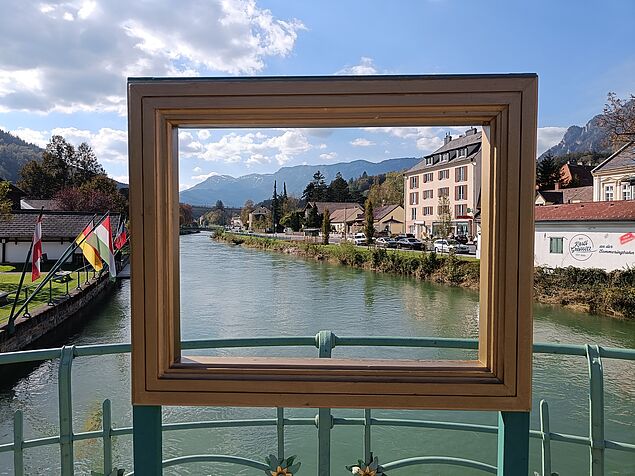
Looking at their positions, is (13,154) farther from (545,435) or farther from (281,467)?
(545,435)

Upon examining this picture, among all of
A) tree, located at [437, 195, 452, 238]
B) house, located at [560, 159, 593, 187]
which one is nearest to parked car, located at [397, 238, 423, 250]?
tree, located at [437, 195, 452, 238]

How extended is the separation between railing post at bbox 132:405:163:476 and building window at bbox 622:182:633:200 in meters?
24.2

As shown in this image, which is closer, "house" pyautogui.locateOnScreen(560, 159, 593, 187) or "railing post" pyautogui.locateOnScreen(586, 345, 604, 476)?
"railing post" pyautogui.locateOnScreen(586, 345, 604, 476)

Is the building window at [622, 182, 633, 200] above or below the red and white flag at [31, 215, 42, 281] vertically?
above

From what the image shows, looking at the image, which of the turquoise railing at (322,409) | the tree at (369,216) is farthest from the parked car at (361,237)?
the turquoise railing at (322,409)

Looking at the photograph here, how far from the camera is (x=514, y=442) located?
1271 millimetres

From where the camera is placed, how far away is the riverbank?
1284cm

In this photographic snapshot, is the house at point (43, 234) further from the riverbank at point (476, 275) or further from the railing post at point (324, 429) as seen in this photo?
the railing post at point (324, 429)

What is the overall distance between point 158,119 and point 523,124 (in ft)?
3.09

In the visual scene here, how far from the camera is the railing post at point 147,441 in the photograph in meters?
1.31

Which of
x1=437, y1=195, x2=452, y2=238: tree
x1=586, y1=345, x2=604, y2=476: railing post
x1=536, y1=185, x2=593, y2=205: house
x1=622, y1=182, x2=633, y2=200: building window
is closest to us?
x1=586, y1=345, x2=604, y2=476: railing post

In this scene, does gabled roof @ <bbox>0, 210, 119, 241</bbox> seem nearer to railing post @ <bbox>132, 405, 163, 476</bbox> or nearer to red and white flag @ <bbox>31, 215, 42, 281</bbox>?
red and white flag @ <bbox>31, 215, 42, 281</bbox>

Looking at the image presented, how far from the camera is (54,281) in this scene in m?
14.8

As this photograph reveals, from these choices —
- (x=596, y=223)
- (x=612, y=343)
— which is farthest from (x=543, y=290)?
(x=612, y=343)
